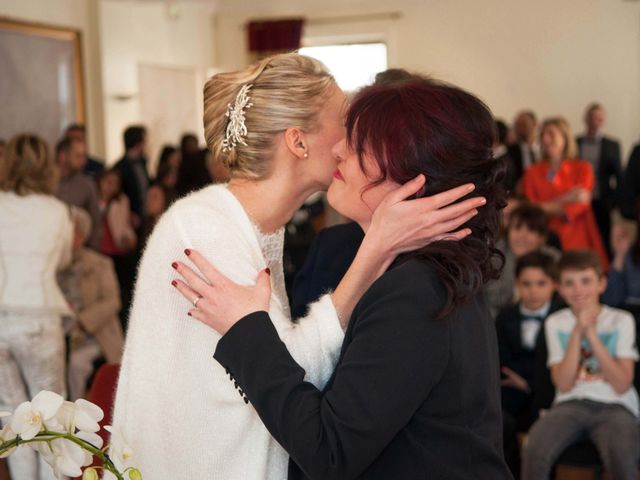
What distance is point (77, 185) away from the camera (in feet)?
23.0

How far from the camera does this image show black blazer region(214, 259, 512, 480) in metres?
1.34

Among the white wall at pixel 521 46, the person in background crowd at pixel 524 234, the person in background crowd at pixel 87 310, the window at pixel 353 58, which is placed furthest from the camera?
the window at pixel 353 58

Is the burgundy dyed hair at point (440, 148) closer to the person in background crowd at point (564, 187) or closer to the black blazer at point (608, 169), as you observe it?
the person in background crowd at point (564, 187)

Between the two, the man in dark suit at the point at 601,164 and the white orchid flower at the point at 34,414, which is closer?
the white orchid flower at the point at 34,414

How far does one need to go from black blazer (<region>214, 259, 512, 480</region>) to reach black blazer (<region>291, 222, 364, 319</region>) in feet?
1.66

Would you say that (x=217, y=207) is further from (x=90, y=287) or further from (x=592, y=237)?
(x=592, y=237)

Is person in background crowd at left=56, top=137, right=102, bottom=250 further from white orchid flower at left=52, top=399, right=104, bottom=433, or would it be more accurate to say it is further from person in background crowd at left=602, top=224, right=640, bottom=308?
white orchid flower at left=52, top=399, right=104, bottom=433

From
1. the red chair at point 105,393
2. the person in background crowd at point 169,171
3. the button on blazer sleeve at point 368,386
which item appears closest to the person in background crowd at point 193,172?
the person in background crowd at point 169,171

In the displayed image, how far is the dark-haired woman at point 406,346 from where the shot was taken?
1.34 metres

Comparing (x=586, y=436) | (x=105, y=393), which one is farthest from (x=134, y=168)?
(x=105, y=393)

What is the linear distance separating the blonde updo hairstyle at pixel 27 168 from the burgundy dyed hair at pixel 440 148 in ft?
10.2

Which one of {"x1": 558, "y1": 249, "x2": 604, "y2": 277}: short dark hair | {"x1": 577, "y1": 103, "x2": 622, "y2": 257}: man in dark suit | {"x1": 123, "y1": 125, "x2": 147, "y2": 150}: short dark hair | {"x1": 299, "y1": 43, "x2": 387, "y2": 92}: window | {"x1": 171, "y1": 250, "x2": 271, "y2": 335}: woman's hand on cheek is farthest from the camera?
{"x1": 299, "y1": 43, "x2": 387, "y2": 92}: window

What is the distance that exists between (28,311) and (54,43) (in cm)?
583

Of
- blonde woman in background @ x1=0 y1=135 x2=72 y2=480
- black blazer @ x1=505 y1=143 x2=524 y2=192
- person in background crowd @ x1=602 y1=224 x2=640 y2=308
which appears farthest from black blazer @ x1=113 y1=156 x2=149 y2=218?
person in background crowd @ x1=602 y1=224 x2=640 y2=308
